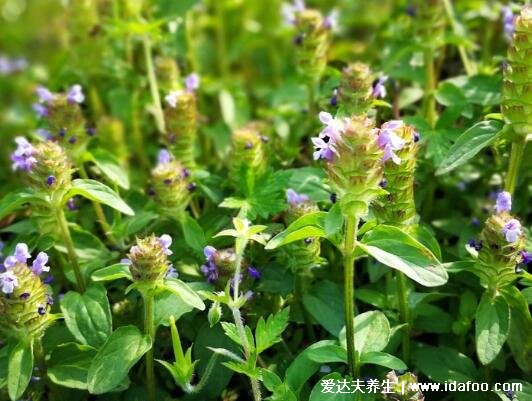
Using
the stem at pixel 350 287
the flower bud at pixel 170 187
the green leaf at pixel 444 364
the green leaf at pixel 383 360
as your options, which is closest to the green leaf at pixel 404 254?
the stem at pixel 350 287

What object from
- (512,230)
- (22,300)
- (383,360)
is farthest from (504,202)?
(22,300)

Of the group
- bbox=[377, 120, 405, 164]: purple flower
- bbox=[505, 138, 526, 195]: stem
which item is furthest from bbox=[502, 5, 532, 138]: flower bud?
bbox=[377, 120, 405, 164]: purple flower

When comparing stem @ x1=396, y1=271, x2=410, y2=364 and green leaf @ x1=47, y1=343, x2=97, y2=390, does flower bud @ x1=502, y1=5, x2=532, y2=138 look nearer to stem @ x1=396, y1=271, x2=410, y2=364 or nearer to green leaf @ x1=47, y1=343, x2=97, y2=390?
stem @ x1=396, y1=271, x2=410, y2=364

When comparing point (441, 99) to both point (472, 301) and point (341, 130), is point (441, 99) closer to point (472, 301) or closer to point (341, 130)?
point (472, 301)

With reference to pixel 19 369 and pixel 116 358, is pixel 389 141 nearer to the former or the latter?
pixel 116 358

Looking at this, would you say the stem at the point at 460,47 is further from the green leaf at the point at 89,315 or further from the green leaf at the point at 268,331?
the green leaf at the point at 89,315

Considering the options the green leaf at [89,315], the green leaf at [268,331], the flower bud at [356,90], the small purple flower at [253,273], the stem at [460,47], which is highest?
the stem at [460,47]
